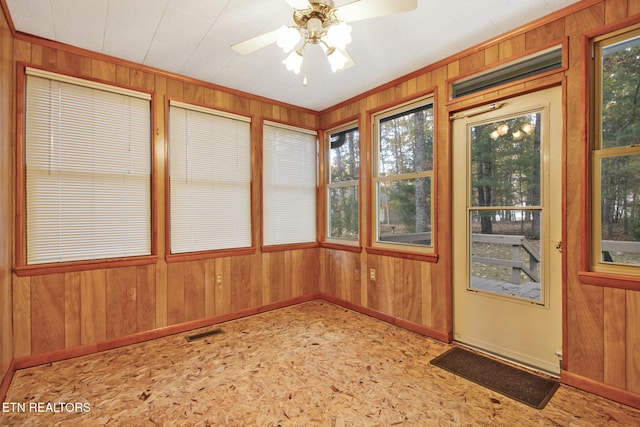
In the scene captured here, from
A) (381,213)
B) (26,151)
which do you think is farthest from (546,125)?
(26,151)

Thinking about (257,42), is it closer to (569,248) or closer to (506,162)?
(506,162)

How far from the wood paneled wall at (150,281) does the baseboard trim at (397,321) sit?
57 cm

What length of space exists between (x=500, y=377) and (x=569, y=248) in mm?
1104

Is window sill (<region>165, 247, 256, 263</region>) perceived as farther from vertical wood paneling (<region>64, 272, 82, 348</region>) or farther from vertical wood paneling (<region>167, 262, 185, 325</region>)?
vertical wood paneling (<region>64, 272, 82, 348</region>)

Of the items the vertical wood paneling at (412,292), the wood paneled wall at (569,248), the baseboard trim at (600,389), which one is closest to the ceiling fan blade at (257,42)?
the wood paneled wall at (569,248)

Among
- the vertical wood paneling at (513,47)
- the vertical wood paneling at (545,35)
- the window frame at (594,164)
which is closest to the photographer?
the window frame at (594,164)

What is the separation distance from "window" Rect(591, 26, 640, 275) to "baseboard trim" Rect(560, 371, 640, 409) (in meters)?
0.79

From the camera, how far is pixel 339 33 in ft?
5.61

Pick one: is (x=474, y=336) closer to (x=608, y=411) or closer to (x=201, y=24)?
(x=608, y=411)

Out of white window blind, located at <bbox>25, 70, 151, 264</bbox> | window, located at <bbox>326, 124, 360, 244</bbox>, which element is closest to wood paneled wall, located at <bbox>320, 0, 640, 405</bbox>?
window, located at <bbox>326, 124, 360, 244</bbox>

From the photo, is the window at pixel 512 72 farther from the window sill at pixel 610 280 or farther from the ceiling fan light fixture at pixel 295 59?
the ceiling fan light fixture at pixel 295 59

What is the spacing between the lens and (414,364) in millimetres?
2541

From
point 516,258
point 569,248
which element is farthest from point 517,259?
point 569,248

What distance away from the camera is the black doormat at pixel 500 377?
2.11m
